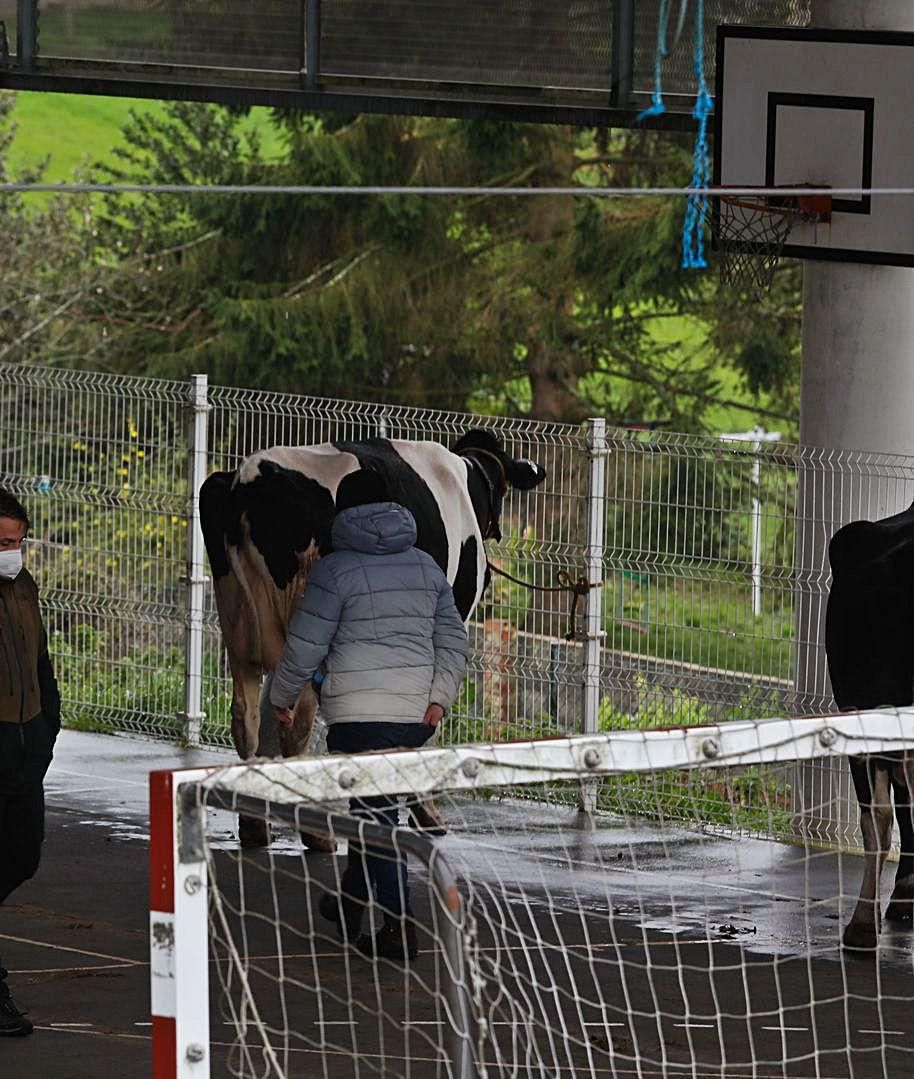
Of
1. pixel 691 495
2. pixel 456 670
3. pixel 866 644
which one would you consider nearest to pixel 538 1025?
pixel 456 670

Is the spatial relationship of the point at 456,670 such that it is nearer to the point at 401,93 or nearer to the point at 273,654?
the point at 273,654

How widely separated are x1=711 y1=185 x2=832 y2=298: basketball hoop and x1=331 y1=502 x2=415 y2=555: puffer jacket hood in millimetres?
4515

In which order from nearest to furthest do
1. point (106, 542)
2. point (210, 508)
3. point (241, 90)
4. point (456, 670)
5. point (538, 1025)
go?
1. point (538, 1025)
2. point (456, 670)
3. point (210, 508)
4. point (241, 90)
5. point (106, 542)

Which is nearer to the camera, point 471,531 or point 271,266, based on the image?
point 471,531

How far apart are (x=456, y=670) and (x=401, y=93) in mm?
5787

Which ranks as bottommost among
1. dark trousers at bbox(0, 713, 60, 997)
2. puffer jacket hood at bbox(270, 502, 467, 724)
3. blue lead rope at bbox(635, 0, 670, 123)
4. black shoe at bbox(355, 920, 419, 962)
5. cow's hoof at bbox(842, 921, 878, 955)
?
cow's hoof at bbox(842, 921, 878, 955)

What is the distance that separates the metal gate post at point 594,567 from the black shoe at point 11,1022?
5.58m

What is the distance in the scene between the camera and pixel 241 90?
45.4ft

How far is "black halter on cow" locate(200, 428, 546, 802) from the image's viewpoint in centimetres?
1100

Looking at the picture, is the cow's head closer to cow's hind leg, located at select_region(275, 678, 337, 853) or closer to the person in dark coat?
cow's hind leg, located at select_region(275, 678, 337, 853)

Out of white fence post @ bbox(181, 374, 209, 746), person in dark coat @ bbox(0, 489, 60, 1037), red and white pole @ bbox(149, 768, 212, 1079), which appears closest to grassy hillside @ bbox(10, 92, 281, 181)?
white fence post @ bbox(181, 374, 209, 746)

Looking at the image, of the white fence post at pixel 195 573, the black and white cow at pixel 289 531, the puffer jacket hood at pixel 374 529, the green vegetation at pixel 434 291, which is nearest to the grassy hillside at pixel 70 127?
the green vegetation at pixel 434 291

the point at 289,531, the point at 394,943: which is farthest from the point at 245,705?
the point at 394,943

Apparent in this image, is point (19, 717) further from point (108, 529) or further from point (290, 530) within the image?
point (108, 529)
